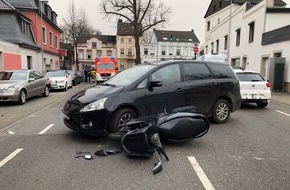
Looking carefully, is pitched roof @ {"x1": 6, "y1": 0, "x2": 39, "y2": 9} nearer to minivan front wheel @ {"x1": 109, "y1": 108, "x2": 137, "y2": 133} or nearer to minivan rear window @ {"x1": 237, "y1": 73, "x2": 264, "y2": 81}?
minivan rear window @ {"x1": 237, "y1": 73, "x2": 264, "y2": 81}

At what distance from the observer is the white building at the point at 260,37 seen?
18891mm

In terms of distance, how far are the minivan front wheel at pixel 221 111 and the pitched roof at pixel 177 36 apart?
6867 centimetres

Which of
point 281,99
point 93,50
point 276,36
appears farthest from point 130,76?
point 93,50

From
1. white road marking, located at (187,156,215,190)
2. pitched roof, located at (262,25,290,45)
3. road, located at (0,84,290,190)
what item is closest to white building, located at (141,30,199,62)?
pitched roof, located at (262,25,290,45)

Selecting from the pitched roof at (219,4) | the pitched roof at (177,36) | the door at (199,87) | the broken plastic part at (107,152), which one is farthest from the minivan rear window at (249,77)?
the pitched roof at (177,36)

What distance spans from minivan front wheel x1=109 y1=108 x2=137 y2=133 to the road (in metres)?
0.37

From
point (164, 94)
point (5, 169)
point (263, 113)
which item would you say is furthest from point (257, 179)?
point (263, 113)

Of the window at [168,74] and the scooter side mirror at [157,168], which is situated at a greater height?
the window at [168,74]

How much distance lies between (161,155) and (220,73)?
3.87 metres

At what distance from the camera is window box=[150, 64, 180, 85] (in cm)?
654

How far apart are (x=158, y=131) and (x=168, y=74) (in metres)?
2.01

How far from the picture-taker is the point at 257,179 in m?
4.00

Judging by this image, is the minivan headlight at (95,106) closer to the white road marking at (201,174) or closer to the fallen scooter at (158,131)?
the fallen scooter at (158,131)

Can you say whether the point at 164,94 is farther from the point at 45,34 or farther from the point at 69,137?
the point at 45,34
